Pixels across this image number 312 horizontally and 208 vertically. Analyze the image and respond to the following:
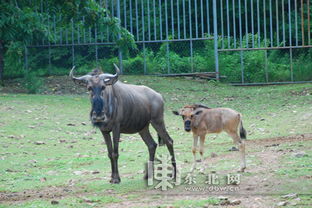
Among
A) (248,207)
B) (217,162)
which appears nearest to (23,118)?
(217,162)

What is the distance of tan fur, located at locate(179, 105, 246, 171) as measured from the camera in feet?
35.8

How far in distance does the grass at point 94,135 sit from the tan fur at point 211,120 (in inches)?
22.9

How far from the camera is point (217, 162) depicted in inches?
469

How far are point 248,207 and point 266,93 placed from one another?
14.7 meters

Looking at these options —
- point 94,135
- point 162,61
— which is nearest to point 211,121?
point 94,135

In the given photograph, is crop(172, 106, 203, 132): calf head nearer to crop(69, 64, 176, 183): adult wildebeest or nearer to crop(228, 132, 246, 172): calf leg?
crop(69, 64, 176, 183): adult wildebeest

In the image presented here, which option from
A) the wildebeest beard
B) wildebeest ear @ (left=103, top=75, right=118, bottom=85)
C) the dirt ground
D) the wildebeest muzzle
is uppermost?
wildebeest ear @ (left=103, top=75, right=118, bottom=85)

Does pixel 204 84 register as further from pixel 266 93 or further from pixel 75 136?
pixel 75 136

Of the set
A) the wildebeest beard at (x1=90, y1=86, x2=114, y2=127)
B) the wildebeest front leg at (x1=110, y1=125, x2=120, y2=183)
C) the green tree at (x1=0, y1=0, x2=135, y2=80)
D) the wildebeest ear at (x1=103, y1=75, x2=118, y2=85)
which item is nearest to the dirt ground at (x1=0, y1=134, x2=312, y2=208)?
the wildebeest front leg at (x1=110, y1=125, x2=120, y2=183)

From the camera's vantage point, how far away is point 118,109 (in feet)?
35.6

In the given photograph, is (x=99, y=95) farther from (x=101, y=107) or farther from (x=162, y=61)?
(x=162, y=61)

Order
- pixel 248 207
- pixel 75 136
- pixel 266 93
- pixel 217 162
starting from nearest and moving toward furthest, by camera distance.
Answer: pixel 248 207
pixel 217 162
pixel 75 136
pixel 266 93

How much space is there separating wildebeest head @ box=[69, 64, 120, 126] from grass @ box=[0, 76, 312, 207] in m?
1.01

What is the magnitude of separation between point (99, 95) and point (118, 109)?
1.97ft
